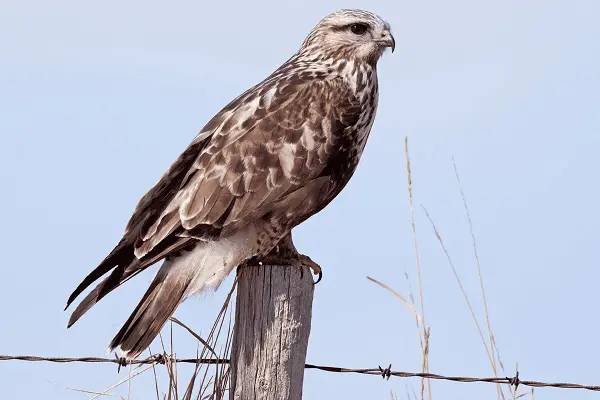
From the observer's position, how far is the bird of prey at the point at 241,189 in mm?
3816

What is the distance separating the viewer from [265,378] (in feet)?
10.3

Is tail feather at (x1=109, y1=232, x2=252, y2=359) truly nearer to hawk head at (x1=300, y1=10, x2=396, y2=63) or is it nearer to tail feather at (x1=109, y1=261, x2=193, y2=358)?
tail feather at (x1=109, y1=261, x2=193, y2=358)

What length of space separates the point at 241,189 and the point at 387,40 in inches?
43.3

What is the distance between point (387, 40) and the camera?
452 cm

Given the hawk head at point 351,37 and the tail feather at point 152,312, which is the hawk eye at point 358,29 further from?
the tail feather at point 152,312

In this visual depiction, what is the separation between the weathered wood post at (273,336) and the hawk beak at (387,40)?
5.53 feet

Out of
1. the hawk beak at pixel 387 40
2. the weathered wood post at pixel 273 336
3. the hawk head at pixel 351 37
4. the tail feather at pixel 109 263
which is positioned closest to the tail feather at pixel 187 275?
the tail feather at pixel 109 263

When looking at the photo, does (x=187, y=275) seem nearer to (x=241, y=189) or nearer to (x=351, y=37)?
(x=241, y=189)

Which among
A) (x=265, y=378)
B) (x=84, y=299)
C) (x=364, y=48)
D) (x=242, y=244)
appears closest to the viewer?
(x=265, y=378)

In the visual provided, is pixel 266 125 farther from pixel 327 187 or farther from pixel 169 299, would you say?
pixel 169 299

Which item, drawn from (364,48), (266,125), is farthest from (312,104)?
(364,48)

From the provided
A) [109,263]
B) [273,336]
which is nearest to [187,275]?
[109,263]

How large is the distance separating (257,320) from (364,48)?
179cm

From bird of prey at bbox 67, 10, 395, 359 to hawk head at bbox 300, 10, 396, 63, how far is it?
0.60 feet
